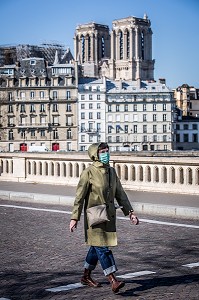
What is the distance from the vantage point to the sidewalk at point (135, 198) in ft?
47.2

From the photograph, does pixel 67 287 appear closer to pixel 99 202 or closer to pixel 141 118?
pixel 99 202

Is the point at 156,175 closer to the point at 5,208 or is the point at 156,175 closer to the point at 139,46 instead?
the point at 5,208

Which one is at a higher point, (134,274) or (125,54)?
(125,54)

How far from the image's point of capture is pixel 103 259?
771cm

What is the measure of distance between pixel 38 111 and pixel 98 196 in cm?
12402

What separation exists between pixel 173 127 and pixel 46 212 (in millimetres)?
124368

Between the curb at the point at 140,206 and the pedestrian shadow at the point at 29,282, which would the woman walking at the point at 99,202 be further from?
the curb at the point at 140,206

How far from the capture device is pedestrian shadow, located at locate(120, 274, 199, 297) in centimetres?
758

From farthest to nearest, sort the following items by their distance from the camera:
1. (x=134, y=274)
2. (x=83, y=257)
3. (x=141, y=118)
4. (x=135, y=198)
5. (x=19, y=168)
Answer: (x=141, y=118) < (x=19, y=168) < (x=135, y=198) < (x=83, y=257) < (x=134, y=274)

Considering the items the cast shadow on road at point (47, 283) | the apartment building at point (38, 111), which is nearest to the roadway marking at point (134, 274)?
the cast shadow on road at point (47, 283)

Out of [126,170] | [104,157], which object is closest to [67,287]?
[104,157]

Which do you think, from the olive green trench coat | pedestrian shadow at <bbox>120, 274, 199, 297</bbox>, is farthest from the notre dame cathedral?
the olive green trench coat

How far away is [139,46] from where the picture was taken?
19700cm

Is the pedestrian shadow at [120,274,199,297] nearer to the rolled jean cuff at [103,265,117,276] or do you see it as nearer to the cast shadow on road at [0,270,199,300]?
the cast shadow on road at [0,270,199,300]
